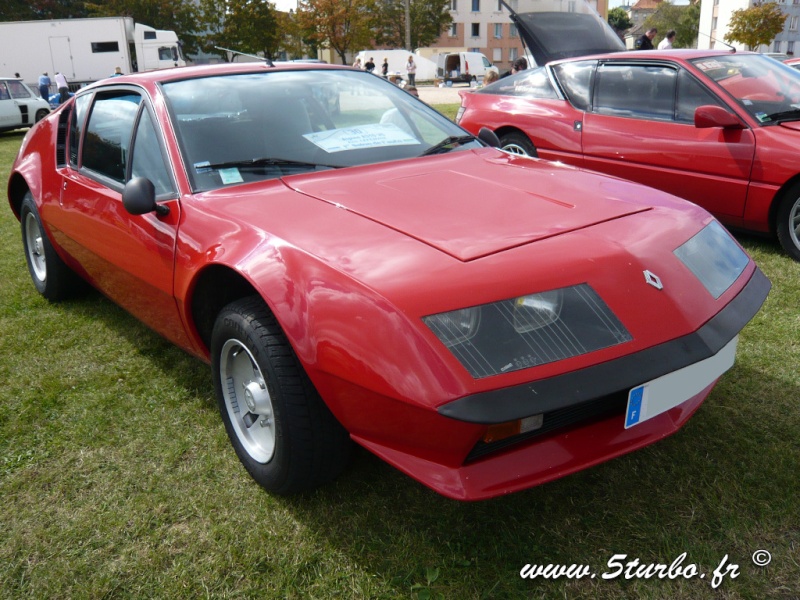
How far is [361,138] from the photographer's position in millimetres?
3004

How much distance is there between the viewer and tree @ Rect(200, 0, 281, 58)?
155ft

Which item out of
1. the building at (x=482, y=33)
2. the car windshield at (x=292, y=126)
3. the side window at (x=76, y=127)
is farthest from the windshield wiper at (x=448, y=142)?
the building at (x=482, y=33)

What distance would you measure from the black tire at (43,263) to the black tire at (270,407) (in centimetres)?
218

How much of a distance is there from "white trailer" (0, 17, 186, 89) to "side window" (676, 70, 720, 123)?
27.0 metres

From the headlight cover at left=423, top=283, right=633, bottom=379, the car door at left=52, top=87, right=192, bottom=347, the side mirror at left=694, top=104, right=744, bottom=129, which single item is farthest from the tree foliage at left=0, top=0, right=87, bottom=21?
the headlight cover at left=423, top=283, right=633, bottom=379

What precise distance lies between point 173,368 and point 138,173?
989mm

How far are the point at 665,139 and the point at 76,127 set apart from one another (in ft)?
12.7

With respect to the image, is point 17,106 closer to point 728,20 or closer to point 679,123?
point 679,123

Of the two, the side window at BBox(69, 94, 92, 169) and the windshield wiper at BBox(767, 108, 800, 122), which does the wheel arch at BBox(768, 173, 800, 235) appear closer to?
the windshield wiper at BBox(767, 108, 800, 122)

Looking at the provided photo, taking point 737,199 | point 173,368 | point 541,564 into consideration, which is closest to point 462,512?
point 541,564

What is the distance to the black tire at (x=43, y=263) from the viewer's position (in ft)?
13.6

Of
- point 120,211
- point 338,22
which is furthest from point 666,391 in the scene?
point 338,22

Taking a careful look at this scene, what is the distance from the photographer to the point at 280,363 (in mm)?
2092
